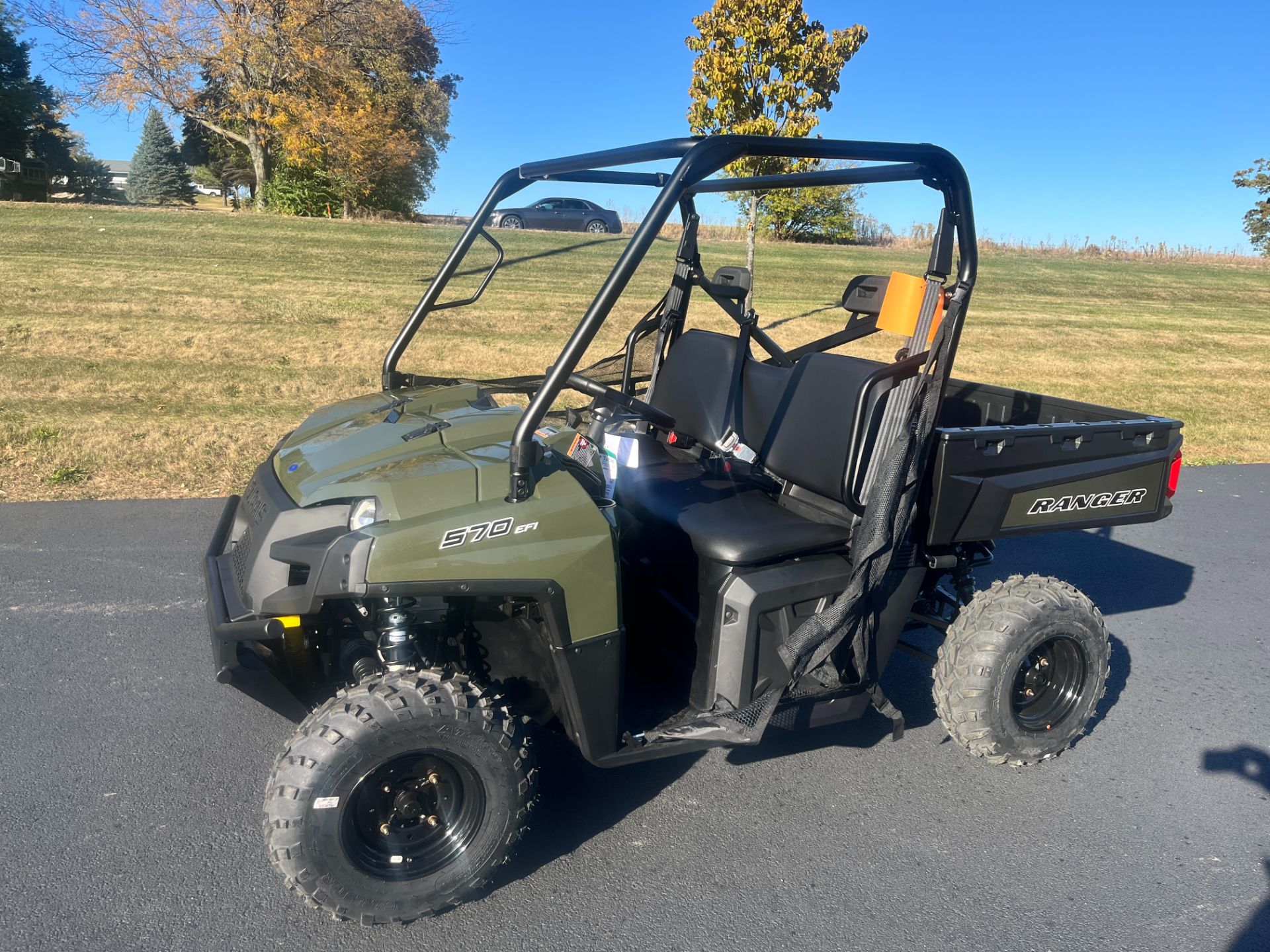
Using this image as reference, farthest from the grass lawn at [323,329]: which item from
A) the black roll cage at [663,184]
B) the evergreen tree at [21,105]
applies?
the evergreen tree at [21,105]

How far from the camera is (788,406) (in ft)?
11.9

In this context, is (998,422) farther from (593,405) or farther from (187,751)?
(187,751)

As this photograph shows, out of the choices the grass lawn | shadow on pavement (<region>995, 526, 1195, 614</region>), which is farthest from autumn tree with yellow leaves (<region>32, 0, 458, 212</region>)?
shadow on pavement (<region>995, 526, 1195, 614</region>)

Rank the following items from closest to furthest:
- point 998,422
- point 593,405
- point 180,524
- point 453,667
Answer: point 453,667
point 593,405
point 998,422
point 180,524

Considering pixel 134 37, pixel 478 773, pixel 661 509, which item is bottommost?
pixel 478 773

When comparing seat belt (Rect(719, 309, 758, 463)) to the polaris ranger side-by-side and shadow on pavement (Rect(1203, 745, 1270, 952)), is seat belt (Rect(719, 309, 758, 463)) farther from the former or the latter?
shadow on pavement (Rect(1203, 745, 1270, 952))

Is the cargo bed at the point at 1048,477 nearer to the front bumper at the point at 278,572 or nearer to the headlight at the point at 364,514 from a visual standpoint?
the headlight at the point at 364,514

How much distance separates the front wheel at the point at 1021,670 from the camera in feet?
11.0

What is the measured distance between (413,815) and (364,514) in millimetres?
797

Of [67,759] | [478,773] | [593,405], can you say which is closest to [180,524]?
[67,759]

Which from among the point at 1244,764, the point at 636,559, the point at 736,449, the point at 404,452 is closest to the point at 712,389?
the point at 736,449

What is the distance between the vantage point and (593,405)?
11.4 feet

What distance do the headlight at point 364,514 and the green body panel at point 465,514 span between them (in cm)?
2

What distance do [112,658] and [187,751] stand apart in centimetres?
84
